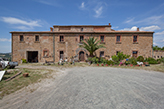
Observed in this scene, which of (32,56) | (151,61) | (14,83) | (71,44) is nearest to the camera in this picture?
Answer: (14,83)

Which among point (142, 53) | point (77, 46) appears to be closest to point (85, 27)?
point (77, 46)

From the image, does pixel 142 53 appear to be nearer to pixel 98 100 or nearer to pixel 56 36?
pixel 56 36

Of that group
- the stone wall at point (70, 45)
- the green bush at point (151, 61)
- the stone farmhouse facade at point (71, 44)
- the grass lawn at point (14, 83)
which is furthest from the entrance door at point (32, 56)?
the green bush at point (151, 61)

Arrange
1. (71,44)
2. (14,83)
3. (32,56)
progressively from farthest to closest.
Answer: (32,56) → (71,44) → (14,83)

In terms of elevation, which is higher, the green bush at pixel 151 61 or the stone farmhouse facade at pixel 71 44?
the stone farmhouse facade at pixel 71 44

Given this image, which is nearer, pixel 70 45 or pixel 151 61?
pixel 151 61

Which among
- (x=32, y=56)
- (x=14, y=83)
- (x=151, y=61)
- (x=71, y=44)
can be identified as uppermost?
(x=71, y=44)

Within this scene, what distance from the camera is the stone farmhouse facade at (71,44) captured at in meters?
19.1

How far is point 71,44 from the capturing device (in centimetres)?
1959

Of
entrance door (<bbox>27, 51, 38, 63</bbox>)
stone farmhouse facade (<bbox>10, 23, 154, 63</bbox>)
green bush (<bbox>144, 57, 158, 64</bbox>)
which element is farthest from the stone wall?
green bush (<bbox>144, 57, 158, 64</bbox>)

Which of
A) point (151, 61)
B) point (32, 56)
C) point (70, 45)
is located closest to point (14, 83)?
point (70, 45)

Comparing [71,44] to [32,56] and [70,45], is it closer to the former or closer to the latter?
[70,45]

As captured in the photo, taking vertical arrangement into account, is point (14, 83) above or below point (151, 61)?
below

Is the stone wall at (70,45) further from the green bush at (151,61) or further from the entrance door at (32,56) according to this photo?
the green bush at (151,61)
